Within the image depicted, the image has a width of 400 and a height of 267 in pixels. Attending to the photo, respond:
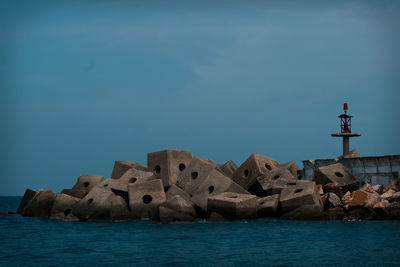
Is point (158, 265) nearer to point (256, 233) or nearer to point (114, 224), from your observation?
point (256, 233)

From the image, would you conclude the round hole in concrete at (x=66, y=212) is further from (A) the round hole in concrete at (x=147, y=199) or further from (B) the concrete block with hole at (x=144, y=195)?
(A) the round hole in concrete at (x=147, y=199)

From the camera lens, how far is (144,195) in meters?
20.2

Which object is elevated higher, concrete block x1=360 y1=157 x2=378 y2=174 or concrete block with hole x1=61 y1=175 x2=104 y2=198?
concrete block x1=360 y1=157 x2=378 y2=174

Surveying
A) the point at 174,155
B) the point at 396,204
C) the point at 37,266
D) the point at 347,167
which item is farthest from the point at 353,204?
the point at 37,266

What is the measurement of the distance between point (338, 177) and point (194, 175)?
602cm

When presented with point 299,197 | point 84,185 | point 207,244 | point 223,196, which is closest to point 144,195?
point 223,196

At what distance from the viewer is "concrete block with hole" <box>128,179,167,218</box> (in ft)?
65.5

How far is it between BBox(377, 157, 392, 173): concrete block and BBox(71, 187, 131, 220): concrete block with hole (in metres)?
10.1

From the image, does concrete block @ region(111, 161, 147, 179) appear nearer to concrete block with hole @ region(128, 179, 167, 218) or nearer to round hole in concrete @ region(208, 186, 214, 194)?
concrete block with hole @ region(128, 179, 167, 218)

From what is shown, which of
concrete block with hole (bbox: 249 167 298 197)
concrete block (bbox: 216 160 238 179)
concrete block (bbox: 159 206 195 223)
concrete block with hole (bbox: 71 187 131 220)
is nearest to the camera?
concrete block (bbox: 159 206 195 223)

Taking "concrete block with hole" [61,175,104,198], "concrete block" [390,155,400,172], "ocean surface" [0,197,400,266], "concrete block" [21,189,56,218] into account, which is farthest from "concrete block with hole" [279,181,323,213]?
"concrete block" [21,189,56,218]

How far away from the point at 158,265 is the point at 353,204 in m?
9.95

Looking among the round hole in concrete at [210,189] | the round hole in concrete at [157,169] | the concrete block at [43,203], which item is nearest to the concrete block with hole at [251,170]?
the round hole in concrete at [210,189]

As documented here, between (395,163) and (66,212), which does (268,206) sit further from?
(66,212)
